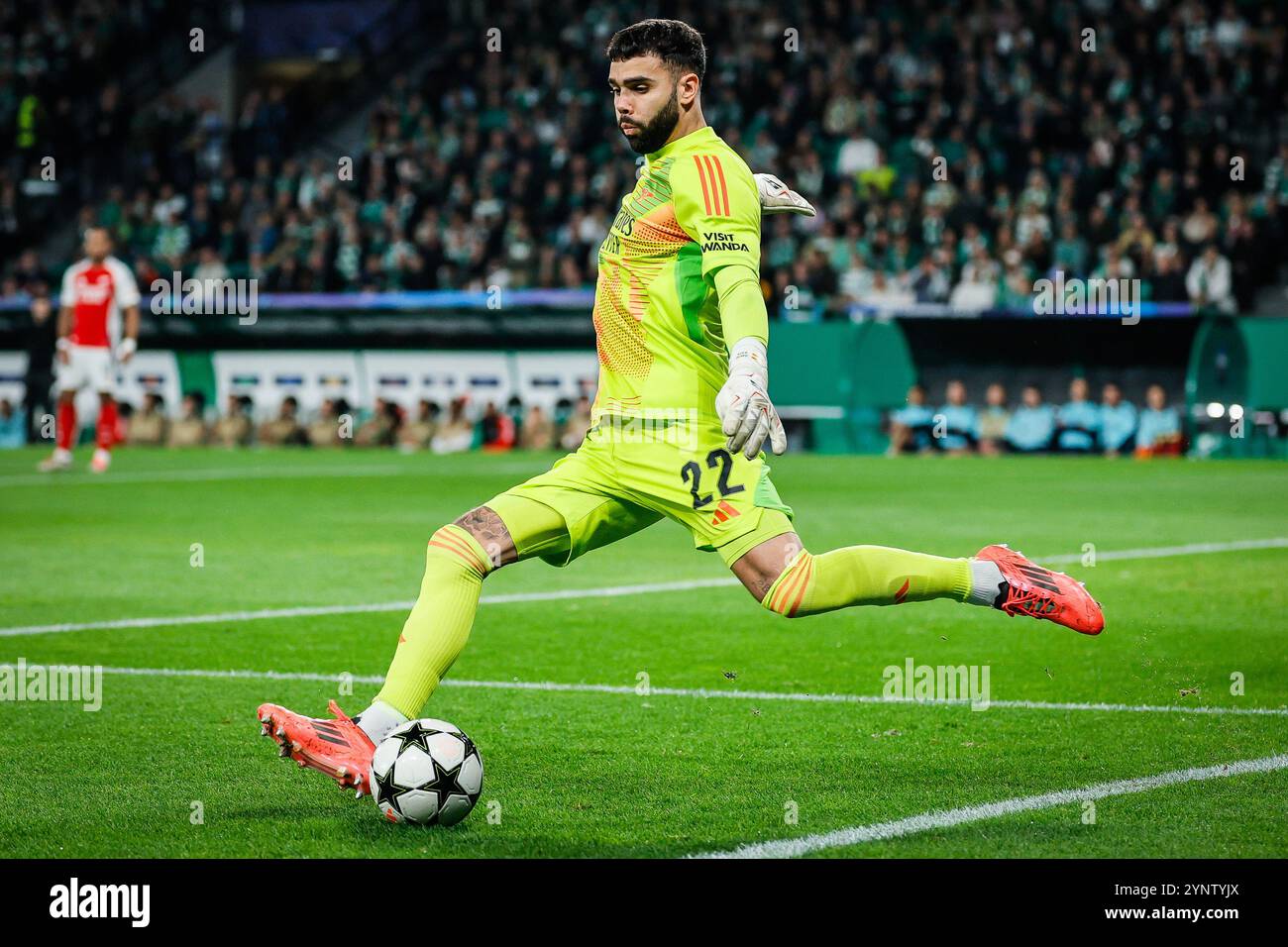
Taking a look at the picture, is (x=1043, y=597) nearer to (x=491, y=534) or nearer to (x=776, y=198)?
(x=776, y=198)

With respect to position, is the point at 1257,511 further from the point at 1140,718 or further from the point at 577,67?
the point at 577,67

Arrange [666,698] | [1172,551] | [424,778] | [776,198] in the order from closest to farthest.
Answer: [424,778]
[776,198]
[666,698]
[1172,551]

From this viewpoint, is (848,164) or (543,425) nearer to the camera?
(543,425)

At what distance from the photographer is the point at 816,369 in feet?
72.6

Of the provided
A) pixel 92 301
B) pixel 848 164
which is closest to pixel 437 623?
pixel 92 301

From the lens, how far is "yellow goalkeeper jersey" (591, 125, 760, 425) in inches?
200

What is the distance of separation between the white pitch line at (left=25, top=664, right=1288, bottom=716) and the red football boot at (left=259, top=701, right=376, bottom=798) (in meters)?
1.98

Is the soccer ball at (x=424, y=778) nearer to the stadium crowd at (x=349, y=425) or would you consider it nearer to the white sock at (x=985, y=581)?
the white sock at (x=985, y=581)

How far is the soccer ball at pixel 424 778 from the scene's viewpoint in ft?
15.4

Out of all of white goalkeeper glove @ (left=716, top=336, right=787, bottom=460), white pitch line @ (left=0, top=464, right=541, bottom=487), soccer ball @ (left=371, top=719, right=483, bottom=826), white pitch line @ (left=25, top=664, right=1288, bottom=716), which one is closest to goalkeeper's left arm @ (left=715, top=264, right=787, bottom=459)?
white goalkeeper glove @ (left=716, top=336, right=787, bottom=460)

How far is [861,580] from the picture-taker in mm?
5156

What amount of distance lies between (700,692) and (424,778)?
218cm

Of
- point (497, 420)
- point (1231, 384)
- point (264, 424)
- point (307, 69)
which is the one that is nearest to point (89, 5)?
point (307, 69)

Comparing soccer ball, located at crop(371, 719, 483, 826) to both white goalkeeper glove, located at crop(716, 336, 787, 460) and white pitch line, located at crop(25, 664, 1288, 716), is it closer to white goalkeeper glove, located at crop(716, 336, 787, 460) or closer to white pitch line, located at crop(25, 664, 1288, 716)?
white goalkeeper glove, located at crop(716, 336, 787, 460)
